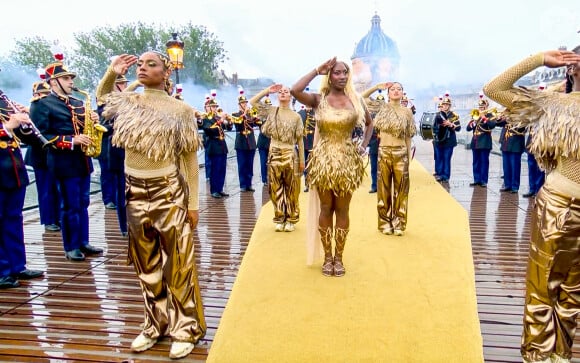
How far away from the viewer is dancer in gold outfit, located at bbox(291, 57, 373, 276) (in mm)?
4082

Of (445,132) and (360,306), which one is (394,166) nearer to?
(360,306)

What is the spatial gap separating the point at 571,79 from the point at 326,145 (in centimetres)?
201

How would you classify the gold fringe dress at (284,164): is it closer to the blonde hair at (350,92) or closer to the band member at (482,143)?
the blonde hair at (350,92)

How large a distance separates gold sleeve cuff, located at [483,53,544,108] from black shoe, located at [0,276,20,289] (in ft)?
14.5

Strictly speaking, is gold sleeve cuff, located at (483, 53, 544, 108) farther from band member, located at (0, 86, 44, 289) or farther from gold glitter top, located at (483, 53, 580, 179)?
band member, located at (0, 86, 44, 289)

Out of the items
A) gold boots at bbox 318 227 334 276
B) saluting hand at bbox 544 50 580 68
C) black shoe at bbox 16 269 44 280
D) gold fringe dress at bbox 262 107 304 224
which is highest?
saluting hand at bbox 544 50 580 68

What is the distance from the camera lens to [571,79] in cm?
276

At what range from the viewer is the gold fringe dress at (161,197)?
2.98 m

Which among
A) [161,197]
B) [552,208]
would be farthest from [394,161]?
[161,197]

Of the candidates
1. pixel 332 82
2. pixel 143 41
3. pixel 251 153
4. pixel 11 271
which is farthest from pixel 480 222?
pixel 143 41

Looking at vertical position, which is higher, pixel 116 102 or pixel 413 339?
pixel 116 102

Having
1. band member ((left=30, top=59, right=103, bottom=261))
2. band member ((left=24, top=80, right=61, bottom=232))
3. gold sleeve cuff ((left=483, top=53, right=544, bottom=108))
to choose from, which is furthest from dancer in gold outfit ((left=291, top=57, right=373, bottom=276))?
band member ((left=24, top=80, right=61, bottom=232))

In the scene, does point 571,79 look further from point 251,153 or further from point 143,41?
point 143,41

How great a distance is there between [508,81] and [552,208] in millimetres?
815
